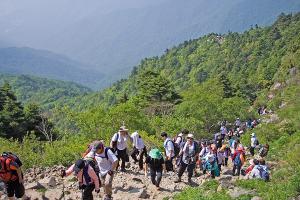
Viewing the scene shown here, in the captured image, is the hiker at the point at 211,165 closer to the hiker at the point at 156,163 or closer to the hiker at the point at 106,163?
the hiker at the point at 156,163

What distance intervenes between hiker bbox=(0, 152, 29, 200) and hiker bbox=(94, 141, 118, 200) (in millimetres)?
2217

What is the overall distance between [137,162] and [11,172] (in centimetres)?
909

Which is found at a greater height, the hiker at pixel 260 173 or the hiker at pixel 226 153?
the hiker at pixel 226 153

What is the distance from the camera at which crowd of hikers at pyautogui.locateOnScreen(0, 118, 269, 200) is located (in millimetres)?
12461

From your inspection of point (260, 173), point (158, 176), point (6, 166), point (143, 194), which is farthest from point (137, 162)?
point (6, 166)

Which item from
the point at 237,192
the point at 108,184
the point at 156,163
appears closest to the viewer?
the point at 108,184

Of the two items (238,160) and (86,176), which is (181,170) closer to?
(238,160)

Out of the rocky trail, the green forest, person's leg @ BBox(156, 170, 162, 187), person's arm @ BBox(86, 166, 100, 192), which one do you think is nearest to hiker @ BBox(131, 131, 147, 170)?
the rocky trail

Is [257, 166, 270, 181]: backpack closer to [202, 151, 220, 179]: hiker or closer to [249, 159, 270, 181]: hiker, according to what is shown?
[249, 159, 270, 181]: hiker

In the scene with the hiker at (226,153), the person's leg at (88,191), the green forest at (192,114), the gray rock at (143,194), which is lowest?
the gray rock at (143,194)

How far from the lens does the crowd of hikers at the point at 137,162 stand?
12.5 m

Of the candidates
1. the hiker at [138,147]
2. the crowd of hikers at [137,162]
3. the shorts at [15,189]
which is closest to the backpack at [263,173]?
the crowd of hikers at [137,162]

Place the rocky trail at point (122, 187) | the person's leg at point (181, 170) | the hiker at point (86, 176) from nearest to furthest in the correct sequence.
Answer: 1. the hiker at point (86, 176)
2. the rocky trail at point (122, 187)
3. the person's leg at point (181, 170)

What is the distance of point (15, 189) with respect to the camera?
13.6m
